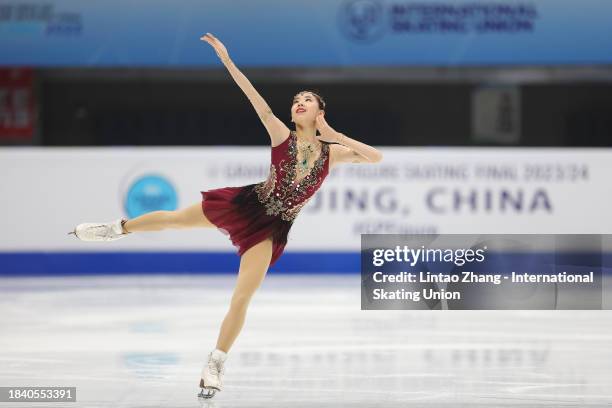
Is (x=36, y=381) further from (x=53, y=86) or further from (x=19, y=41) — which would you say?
(x=53, y=86)

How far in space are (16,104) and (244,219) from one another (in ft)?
24.2

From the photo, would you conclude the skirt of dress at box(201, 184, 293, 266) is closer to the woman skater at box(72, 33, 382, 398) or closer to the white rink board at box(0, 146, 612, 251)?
the woman skater at box(72, 33, 382, 398)

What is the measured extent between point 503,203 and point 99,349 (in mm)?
5068

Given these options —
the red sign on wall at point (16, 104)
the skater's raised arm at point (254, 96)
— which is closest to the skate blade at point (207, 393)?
the skater's raised arm at point (254, 96)

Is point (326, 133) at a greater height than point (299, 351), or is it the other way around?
point (326, 133)

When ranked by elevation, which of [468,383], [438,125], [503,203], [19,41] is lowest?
[468,383]

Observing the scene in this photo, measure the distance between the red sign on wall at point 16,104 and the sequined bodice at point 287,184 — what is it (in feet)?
23.6

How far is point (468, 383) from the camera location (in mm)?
Answer: 4766

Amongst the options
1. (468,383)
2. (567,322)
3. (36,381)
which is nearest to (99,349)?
(36,381)

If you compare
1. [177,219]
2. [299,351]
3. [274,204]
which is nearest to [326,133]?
[274,204]

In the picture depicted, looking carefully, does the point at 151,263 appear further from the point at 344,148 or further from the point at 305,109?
the point at 305,109

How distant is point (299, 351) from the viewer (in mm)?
5828

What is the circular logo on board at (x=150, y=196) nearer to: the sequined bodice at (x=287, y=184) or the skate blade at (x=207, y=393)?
the sequined bodice at (x=287, y=184)

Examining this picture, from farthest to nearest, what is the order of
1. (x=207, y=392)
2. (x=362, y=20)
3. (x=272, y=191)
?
1. (x=362, y=20)
2. (x=272, y=191)
3. (x=207, y=392)
